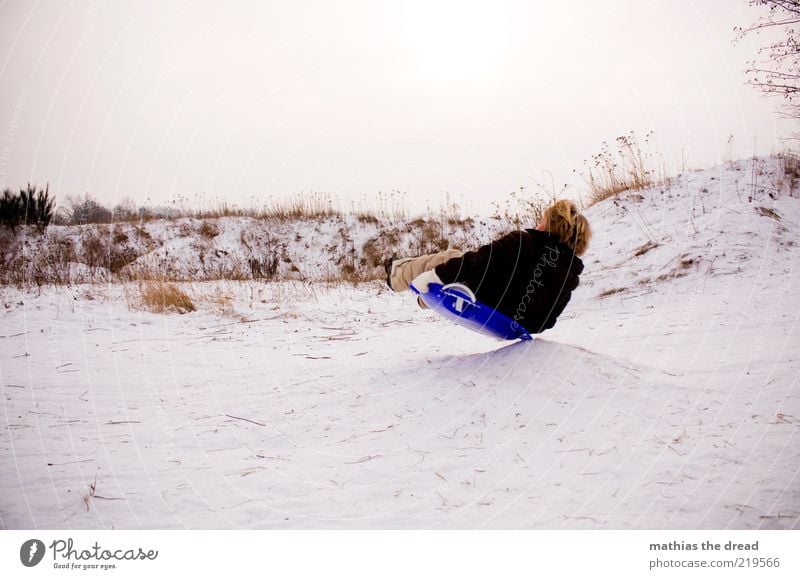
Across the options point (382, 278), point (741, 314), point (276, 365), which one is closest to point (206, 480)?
point (276, 365)

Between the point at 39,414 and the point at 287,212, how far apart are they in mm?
9898

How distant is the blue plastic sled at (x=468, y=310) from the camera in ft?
8.61

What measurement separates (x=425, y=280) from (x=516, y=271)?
1.56 ft

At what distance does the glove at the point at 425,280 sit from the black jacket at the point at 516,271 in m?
0.03

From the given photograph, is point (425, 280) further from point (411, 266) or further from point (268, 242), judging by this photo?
point (268, 242)

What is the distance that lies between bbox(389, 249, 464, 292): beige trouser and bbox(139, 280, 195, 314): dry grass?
10.7 ft

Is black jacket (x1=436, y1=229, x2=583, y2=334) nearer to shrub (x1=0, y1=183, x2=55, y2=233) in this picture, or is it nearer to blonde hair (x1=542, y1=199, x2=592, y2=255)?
blonde hair (x1=542, y1=199, x2=592, y2=255)

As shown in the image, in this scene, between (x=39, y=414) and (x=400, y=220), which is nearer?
(x=39, y=414)

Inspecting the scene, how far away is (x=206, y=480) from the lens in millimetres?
1854

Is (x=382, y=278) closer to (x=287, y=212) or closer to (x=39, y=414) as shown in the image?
(x=287, y=212)

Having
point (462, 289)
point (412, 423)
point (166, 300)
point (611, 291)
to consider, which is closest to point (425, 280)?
point (462, 289)

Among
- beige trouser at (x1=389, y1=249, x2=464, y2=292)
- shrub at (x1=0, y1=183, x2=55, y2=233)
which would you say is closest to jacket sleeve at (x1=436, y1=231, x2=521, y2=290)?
beige trouser at (x1=389, y1=249, x2=464, y2=292)

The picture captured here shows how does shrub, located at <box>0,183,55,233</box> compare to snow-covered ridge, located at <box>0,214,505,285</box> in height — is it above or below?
above

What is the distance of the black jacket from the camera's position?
8.52ft
